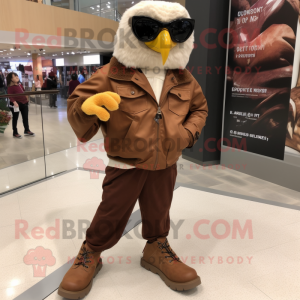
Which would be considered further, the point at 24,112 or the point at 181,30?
the point at 24,112

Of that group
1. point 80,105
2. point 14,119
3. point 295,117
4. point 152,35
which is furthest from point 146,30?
point 295,117

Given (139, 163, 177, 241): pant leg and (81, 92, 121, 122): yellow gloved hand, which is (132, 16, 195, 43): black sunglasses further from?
(139, 163, 177, 241): pant leg

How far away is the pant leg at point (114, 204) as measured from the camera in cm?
140

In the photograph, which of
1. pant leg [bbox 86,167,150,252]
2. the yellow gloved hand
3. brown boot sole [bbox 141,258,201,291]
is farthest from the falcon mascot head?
brown boot sole [bbox 141,258,201,291]

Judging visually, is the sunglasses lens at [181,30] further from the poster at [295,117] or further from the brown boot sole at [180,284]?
the poster at [295,117]

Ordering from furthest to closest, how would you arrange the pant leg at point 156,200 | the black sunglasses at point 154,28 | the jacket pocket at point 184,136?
the pant leg at point 156,200 → the jacket pocket at point 184,136 → the black sunglasses at point 154,28

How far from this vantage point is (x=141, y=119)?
1.29m

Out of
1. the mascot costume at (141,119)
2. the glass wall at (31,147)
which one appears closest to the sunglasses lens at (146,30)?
the mascot costume at (141,119)

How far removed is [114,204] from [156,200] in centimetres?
23

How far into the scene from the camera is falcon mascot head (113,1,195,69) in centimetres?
Answer: 125

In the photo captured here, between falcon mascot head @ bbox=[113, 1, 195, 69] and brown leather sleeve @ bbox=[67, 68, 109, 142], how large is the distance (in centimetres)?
14

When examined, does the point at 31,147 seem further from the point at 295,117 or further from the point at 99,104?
the point at 295,117

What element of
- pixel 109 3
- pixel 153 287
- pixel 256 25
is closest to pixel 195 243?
pixel 153 287

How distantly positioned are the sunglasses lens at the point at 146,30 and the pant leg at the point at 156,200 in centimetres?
63
